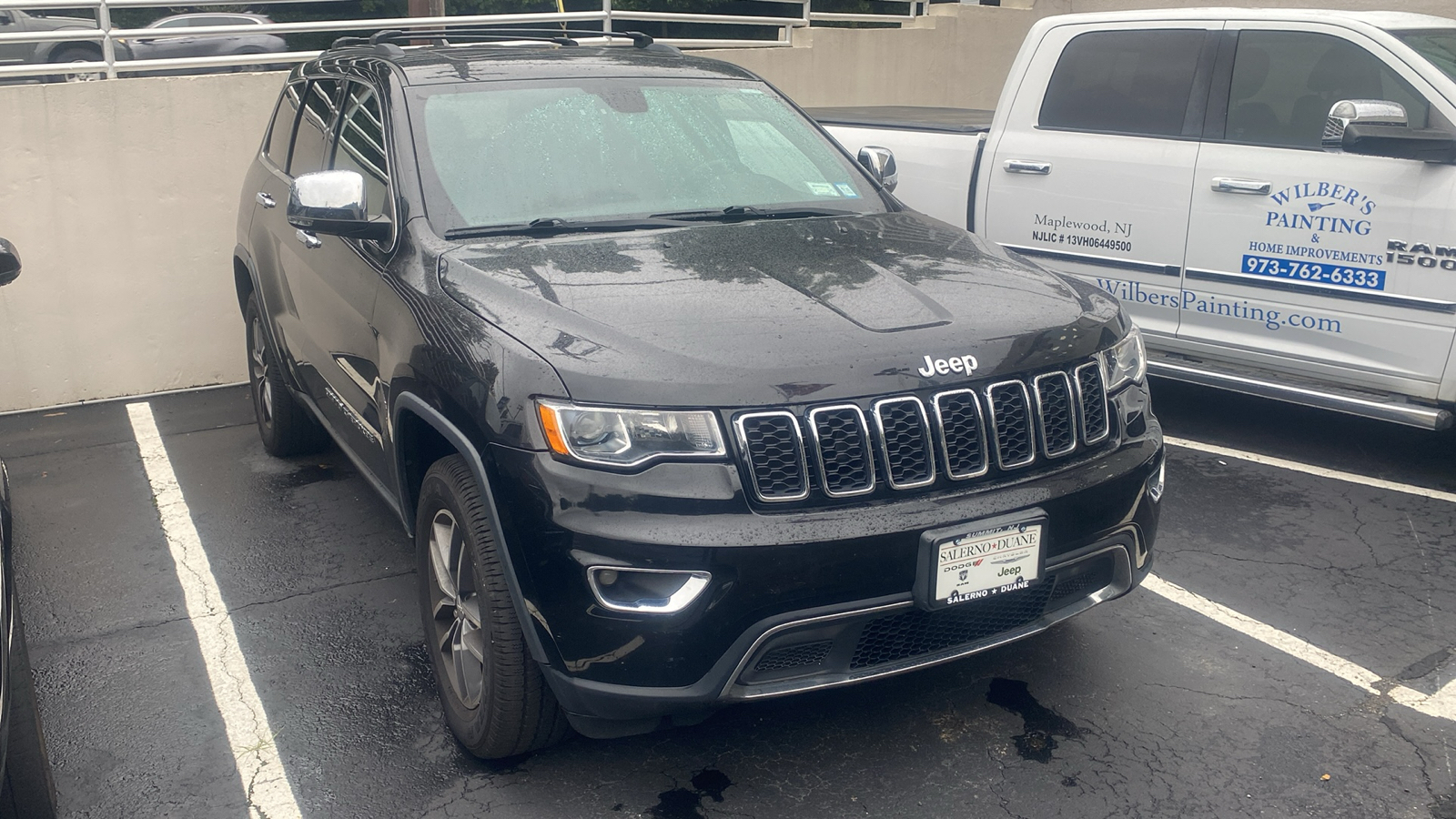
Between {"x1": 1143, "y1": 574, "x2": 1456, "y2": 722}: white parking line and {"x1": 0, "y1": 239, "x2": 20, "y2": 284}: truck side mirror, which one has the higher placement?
{"x1": 0, "y1": 239, "x2": 20, "y2": 284}: truck side mirror

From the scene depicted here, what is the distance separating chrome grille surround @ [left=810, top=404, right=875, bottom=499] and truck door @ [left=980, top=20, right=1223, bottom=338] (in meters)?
3.34

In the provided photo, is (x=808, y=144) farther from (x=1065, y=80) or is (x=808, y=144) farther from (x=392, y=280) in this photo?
(x=1065, y=80)

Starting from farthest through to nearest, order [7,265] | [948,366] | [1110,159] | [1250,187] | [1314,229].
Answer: [1110,159], [1250,187], [1314,229], [7,265], [948,366]

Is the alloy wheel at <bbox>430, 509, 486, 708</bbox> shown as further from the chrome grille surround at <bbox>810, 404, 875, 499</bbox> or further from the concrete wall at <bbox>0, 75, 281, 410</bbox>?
the concrete wall at <bbox>0, 75, 281, 410</bbox>

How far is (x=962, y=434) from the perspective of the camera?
296cm

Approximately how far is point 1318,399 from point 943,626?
2.95 m

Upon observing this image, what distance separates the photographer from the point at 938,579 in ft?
9.36

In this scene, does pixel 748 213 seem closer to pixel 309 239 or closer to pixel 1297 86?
pixel 309 239

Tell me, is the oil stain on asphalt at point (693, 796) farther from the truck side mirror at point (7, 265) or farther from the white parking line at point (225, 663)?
the truck side mirror at point (7, 265)

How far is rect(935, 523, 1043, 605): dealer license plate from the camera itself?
2859mm

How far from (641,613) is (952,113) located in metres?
5.76

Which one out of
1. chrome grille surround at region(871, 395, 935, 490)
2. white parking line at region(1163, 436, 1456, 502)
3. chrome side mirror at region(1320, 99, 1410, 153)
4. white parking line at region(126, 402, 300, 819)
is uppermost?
chrome side mirror at region(1320, 99, 1410, 153)

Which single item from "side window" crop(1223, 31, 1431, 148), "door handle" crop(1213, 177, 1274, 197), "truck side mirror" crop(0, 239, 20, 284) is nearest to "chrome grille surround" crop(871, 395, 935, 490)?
"truck side mirror" crop(0, 239, 20, 284)

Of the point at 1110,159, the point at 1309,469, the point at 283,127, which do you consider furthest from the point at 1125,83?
the point at 283,127
